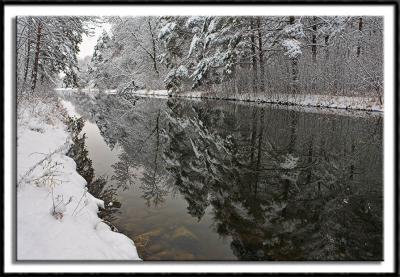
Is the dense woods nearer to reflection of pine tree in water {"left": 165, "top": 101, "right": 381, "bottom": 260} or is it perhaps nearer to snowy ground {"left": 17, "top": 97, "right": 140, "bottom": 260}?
snowy ground {"left": 17, "top": 97, "right": 140, "bottom": 260}

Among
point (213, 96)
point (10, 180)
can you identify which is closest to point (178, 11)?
point (10, 180)

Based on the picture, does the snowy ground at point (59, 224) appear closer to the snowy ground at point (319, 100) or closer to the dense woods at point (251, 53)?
the dense woods at point (251, 53)

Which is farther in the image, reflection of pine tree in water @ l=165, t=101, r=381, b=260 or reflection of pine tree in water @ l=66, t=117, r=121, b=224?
reflection of pine tree in water @ l=66, t=117, r=121, b=224

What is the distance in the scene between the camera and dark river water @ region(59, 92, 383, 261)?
416 cm

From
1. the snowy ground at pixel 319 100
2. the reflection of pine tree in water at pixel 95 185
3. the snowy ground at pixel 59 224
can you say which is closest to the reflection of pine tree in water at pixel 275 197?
the reflection of pine tree in water at pixel 95 185

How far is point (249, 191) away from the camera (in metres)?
6.11

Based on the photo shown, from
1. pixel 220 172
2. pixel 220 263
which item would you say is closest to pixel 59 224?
pixel 220 263

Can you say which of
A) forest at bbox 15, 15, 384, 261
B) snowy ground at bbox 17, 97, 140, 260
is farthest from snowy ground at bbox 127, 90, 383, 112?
snowy ground at bbox 17, 97, 140, 260

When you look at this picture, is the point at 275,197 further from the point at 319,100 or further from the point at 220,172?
the point at 319,100

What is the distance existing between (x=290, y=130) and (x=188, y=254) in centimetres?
830

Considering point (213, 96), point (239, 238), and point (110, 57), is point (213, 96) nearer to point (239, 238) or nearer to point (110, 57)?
point (239, 238)

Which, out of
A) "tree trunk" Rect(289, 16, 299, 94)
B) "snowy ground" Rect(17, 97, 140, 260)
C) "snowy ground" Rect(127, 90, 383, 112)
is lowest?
"snowy ground" Rect(17, 97, 140, 260)

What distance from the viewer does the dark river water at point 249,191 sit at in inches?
164

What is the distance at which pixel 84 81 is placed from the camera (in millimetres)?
76312
